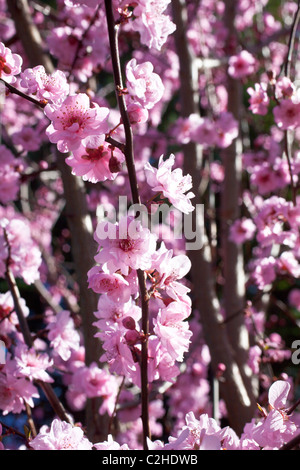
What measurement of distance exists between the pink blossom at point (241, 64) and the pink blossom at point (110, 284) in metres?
2.28

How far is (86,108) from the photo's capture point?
1.12 meters

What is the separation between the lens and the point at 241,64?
117 inches

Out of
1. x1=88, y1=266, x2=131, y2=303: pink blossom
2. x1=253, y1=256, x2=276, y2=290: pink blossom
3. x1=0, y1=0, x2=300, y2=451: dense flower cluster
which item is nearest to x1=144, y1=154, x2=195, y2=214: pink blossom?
x1=0, y1=0, x2=300, y2=451: dense flower cluster

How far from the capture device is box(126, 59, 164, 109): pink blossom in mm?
1093

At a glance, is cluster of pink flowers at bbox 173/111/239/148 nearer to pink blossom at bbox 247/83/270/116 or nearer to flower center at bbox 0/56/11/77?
pink blossom at bbox 247/83/270/116

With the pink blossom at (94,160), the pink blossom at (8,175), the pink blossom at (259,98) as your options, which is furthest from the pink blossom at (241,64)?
the pink blossom at (94,160)

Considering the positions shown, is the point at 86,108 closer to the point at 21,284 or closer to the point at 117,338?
the point at 117,338

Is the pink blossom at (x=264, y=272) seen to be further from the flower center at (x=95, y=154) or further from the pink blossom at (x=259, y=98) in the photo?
the flower center at (x=95, y=154)

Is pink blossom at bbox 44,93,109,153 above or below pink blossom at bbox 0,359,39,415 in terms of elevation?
above

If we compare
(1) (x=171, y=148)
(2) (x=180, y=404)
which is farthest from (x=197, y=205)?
(1) (x=171, y=148)

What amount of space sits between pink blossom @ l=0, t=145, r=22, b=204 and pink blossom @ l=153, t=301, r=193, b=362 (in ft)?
5.52

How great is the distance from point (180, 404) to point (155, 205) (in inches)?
116

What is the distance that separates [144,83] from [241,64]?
2.07 meters

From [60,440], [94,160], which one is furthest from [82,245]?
[60,440]
